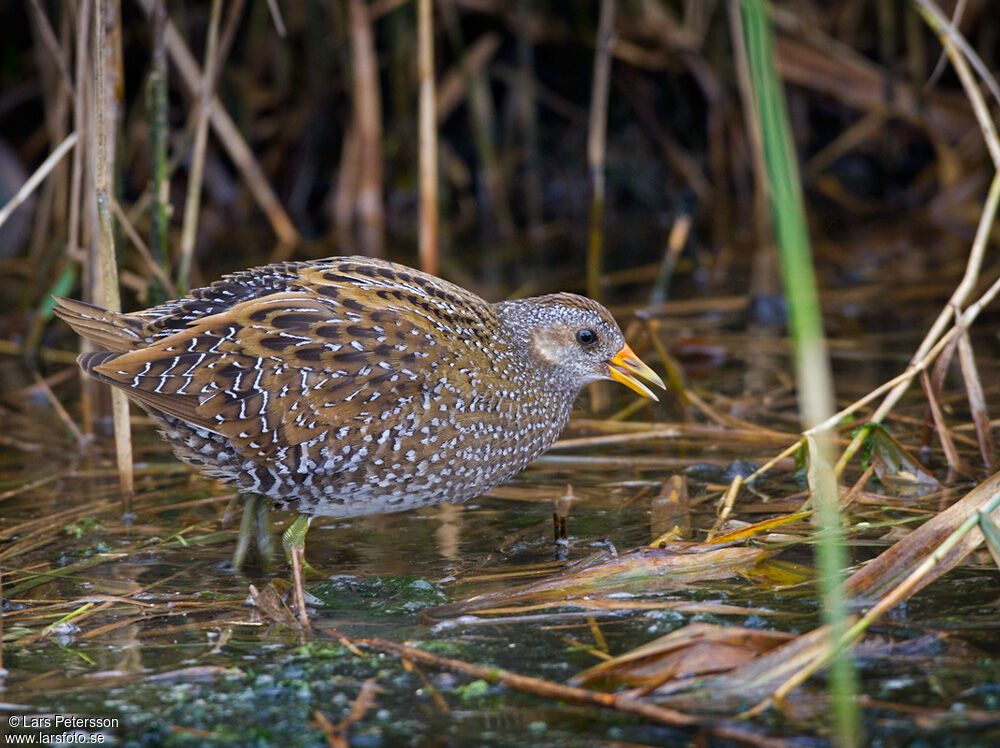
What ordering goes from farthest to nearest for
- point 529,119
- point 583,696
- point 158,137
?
1. point 529,119
2. point 158,137
3. point 583,696

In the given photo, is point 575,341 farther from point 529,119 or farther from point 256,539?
point 529,119

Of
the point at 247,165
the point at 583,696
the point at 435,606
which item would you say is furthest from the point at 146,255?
the point at 247,165

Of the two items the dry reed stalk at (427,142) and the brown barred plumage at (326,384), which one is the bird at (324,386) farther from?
the dry reed stalk at (427,142)

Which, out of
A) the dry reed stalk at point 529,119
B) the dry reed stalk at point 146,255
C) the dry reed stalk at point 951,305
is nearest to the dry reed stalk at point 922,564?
the dry reed stalk at point 951,305

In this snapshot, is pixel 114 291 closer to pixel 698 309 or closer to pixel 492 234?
pixel 698 309

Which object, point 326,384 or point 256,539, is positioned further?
point 256,539

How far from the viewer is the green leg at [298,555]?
12.4 ft

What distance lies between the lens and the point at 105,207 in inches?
188

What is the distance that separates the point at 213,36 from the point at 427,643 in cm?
340

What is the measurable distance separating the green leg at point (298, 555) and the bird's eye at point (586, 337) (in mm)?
1266

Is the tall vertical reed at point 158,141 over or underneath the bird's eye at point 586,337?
over

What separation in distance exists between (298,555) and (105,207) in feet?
5.62

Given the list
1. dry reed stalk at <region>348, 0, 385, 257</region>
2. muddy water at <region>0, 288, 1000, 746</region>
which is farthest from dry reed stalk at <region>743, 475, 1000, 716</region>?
dry reed stalk at <region>348, 0, 385, 257</region>

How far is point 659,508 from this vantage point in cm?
466
